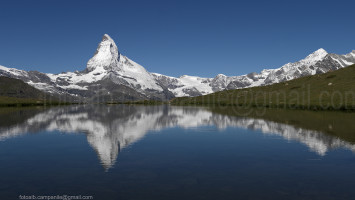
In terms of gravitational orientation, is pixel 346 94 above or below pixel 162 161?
above

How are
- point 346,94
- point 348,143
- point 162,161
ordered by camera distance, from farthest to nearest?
point 346,94
point 348,143
point 162,161

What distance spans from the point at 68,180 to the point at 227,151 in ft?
72.4

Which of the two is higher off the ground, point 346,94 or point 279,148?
point 346,94

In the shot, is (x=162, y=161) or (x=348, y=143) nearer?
(x=162, y=161)

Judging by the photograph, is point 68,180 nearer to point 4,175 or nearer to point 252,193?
point 4,175

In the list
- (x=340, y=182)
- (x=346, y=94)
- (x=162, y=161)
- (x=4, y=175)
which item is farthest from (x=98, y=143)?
(x=346, y=94)

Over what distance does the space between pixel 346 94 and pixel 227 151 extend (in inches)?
5946

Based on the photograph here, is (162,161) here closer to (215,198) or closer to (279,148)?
(215,198)

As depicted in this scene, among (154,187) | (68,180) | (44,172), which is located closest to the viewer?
(154,187)

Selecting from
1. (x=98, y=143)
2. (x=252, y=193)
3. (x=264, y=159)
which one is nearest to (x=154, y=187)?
(x=252, y=193)

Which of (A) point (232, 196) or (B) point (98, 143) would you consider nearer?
(A) point (232, 196)

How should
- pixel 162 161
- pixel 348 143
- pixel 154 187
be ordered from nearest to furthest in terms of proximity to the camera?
pixel 154 187, pixel 162 161, pixel 348 143

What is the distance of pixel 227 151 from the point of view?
136ft

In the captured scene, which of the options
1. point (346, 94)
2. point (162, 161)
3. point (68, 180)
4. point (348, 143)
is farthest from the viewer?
point (346, 94)
